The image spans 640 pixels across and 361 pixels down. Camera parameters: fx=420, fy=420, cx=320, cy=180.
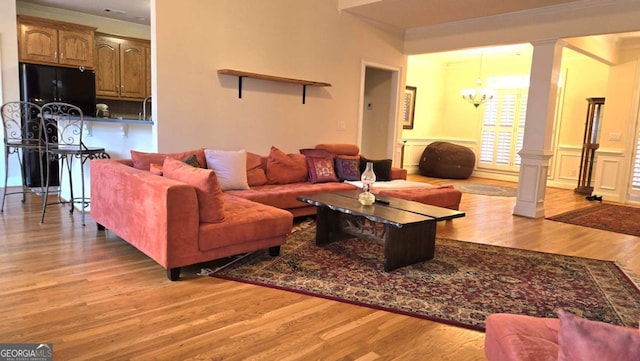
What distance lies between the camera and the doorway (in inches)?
280

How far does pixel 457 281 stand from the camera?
10.3 feet

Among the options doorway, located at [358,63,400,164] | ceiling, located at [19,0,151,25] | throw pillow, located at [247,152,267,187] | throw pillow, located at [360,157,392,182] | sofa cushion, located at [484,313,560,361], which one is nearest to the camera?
sofa cushion, located at [484,313,560,361]

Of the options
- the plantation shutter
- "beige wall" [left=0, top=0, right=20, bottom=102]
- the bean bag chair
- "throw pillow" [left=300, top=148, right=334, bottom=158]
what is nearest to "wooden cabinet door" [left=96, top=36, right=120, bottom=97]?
"beige wall" [left=0, top=0, right=20, bottom=102]

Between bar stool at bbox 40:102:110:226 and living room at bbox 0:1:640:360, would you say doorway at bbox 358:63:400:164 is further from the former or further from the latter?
bar stool at bbox 40:102:110:226

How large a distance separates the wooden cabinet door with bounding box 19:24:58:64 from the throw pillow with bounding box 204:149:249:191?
3.64 meters

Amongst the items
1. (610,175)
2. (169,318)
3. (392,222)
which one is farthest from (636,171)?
(169,318)

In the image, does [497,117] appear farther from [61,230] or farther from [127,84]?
[61,230]

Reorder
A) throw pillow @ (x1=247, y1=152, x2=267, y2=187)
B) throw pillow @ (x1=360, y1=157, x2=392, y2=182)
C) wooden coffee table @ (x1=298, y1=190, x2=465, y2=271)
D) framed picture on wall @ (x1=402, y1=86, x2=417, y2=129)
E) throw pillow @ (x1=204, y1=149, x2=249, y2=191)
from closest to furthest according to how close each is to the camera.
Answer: wooden coffee table @ (x1=298, y1=190, x2=465, y2=271) < throw pillow @ (x1=204, y1=149, x2=249, y2=191) < throw pillow @ (x1=247, y1=152, x2=267, y2=187) < throw pillow @ (x1=360, y1=157, x2=392, y2=182) < framed picture on wall @ (x1=402, y1=86, x2=417, y2=129)

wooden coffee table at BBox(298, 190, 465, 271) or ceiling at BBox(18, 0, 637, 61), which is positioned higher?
ceiling at BBox(18, 0, 637, 61)

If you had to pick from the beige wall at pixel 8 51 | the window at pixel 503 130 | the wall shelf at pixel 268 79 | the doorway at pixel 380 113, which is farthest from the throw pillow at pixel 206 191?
the window at pixel 503 130

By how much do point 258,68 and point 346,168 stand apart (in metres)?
1.70

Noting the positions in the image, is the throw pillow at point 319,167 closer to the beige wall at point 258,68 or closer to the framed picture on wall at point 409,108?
the beige wall at point 258,68

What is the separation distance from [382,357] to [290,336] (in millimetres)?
504
